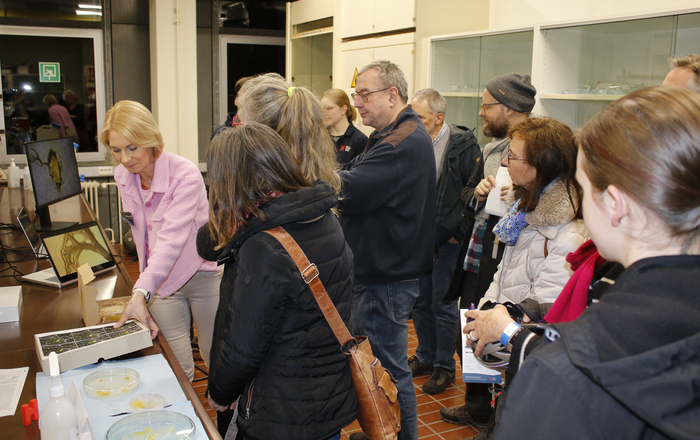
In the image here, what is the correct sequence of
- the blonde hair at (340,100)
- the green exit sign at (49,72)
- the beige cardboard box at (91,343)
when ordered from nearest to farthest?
the beige cardboard box at (91,343) → the blonde hair at (340,100) → the green exit sign at (49,72)

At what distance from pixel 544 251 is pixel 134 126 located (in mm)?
1548

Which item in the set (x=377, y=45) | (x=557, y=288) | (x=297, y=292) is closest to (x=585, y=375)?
(x=297, y=292)

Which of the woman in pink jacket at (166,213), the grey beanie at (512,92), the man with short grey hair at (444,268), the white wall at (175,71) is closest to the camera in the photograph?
the woman in pink jacket at (166,213)

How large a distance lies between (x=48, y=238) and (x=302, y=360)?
4.90ft

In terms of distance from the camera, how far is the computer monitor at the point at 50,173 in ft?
10.0

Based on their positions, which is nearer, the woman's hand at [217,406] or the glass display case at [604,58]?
the woman's hand at [217,406]

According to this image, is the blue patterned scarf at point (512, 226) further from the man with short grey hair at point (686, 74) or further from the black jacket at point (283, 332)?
the man with short grey hair at point (686, 74)

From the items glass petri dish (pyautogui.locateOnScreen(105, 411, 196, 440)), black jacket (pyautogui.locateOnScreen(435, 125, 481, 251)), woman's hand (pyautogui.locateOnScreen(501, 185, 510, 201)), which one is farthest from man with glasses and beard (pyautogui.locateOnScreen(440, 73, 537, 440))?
glass petri dish (pyautogui.locateOnScreen(105, 411, 196, 440))

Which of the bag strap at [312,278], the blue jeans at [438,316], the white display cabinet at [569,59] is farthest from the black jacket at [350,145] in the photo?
the bag strap at [312,278]

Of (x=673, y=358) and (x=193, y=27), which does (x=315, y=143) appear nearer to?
(x=673, y=358)

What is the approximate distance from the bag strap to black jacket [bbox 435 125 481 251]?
6.02 ft

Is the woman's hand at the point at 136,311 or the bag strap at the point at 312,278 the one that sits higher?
the bag strap at the point at 312,278

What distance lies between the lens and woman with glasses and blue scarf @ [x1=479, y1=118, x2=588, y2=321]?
5.55 ft

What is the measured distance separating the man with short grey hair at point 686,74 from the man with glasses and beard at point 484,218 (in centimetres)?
77
